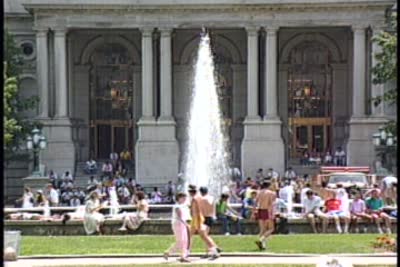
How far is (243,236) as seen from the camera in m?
24.5

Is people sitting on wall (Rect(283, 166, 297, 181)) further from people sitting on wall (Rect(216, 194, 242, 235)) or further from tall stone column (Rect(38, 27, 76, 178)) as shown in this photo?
people sitting on wall (Rect(216, 194, 242, 235))

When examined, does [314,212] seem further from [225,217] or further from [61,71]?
[61,71]

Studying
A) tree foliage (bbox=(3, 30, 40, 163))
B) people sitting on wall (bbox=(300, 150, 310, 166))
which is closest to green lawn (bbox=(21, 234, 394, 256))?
tree foliage (bbox=(3, 30, 40, 163))

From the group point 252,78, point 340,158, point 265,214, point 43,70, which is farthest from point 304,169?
point 265,214

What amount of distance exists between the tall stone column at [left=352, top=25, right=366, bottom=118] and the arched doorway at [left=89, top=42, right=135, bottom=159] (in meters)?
13.3

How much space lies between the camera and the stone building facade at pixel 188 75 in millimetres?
55031

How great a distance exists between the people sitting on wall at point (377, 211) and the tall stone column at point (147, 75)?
29016mm

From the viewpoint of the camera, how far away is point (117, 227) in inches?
1042

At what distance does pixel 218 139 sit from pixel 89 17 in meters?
11.6

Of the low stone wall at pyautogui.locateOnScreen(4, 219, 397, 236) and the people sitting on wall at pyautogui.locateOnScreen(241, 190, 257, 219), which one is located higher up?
the people sitting on wall at pyautogui.locateOnScreen(241, 190, 257, 219)

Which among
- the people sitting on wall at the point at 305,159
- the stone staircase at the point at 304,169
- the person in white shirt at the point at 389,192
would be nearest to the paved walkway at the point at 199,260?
the person in white shirt at the point at 389,192

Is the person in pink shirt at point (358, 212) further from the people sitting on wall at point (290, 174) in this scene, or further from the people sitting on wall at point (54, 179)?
the people sitting on wall at point (54, 179)

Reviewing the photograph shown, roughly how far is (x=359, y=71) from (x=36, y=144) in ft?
59.1

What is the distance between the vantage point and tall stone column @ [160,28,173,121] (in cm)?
5544
